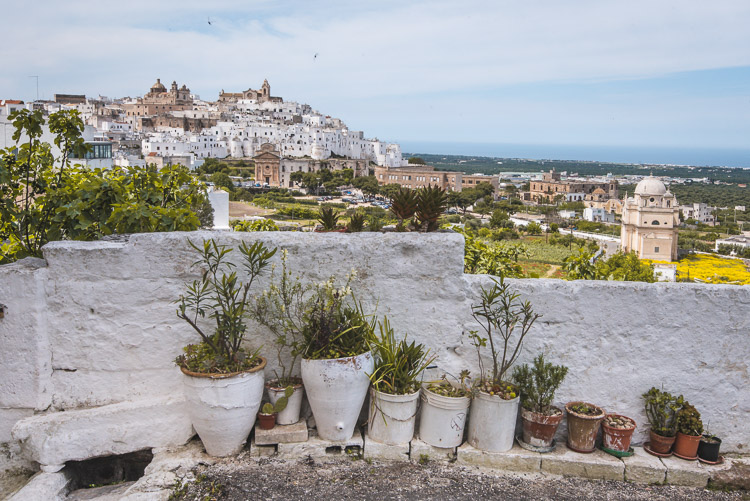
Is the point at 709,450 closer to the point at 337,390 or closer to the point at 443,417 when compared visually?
the point at 443,417

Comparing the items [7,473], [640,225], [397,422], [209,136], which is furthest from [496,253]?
[209,136]

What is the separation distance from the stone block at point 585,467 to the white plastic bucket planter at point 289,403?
133 centimetres

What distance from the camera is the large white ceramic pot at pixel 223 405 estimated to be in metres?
2.93

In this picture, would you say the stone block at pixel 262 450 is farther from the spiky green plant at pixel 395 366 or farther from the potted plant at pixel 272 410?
the spiky green plant at pixel 395 366

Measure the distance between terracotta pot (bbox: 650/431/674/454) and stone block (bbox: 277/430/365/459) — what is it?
1560 millimetres

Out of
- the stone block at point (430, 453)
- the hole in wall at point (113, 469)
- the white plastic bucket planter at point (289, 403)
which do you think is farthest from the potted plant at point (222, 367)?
the stone block at point (430, 453)

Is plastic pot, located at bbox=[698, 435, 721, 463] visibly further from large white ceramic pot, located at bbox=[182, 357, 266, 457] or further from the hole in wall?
the hole in wall

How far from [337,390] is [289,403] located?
1.07ft

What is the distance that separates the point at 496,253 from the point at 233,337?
389cm

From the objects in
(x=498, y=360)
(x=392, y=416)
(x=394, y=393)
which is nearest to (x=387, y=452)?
(x=392, y=416)

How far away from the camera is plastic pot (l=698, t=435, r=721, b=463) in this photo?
122 inches

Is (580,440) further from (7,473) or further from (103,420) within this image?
(7,473)

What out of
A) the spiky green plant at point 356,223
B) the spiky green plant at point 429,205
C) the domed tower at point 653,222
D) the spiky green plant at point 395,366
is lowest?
the domed tower at point 653,222

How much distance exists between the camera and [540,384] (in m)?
3.21
